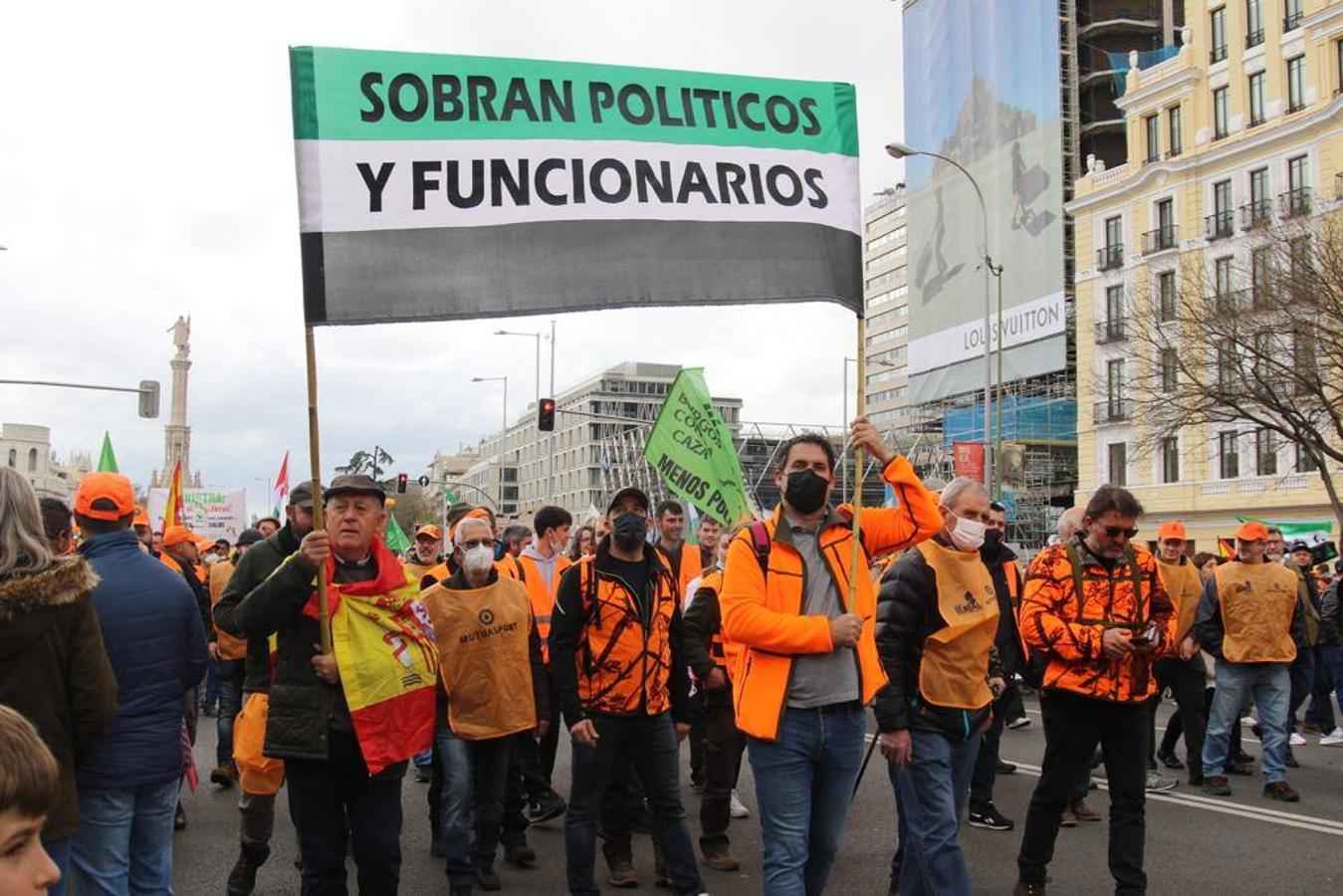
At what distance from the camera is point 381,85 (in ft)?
15.8

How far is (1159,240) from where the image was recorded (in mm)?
48281

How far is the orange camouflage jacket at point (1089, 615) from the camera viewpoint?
5.79 m

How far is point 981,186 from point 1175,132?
8.35 metres

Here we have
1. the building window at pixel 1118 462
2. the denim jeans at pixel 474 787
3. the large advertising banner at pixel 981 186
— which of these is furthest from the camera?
the large advertising banner at pixel 981 186

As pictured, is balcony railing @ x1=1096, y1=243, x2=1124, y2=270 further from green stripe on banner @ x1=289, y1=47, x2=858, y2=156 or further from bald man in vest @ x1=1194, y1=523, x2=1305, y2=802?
green stripe on banner @ x1=289, y1=47, x2=858, y2=156

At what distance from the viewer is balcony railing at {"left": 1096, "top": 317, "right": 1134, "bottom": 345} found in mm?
48688

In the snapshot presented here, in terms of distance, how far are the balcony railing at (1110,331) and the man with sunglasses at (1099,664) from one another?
44.5 m

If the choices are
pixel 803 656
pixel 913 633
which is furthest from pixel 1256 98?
pixel 803 656

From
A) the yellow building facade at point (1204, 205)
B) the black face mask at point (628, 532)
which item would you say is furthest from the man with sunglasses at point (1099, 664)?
the yellow building facade at point (1204, 205)

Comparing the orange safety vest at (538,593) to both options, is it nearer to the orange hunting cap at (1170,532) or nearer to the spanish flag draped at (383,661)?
the spanish flag draped at (383,661)

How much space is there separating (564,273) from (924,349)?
5516 cm

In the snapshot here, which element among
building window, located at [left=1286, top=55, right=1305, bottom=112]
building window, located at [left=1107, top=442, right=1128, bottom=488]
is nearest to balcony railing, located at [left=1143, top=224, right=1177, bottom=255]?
building window, located at [left=1286, top=55, right=1305, bottom=112]

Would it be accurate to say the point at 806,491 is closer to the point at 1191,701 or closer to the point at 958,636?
the point at 958,636

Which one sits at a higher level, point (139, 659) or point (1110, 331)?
point (1110, 331)
